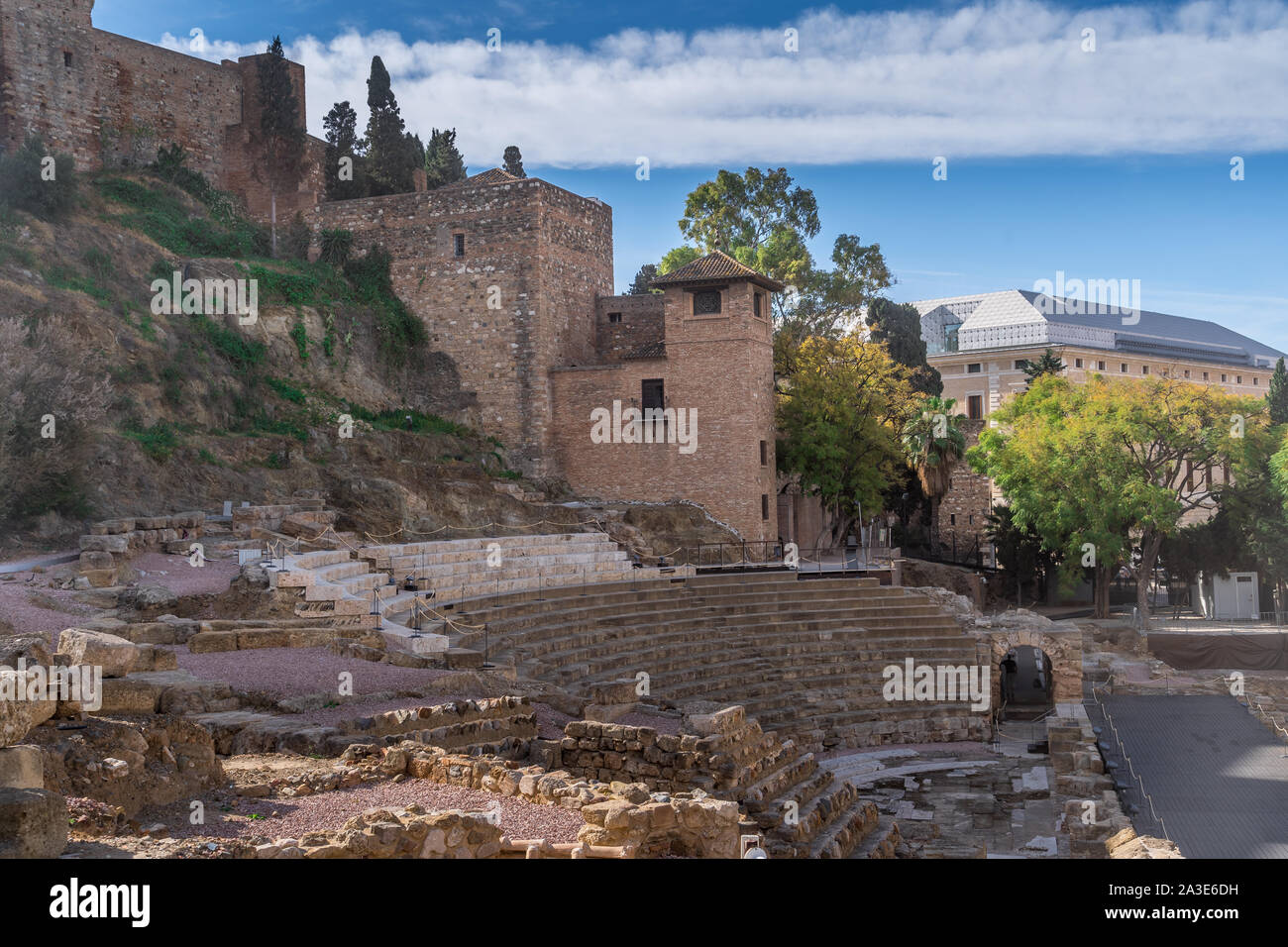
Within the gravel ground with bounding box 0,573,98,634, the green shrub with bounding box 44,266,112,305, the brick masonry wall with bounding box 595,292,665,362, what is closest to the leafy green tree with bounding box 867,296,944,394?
the brick masonry wall with bounding box 595,292,665,362

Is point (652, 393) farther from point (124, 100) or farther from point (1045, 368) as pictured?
point (1045, 368)

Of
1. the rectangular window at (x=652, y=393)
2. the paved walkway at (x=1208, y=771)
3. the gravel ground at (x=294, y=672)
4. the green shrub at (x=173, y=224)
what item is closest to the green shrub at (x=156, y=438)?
the green shrub at (x=173, y=224)

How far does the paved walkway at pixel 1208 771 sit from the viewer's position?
43.4 ft

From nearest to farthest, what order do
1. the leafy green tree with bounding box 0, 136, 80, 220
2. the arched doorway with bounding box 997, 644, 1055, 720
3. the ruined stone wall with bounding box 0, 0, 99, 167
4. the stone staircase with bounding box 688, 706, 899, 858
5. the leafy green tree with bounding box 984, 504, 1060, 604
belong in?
the stone staircase with bounding box 688, 706, 899, 858
the leafy green tree with bounding box 0, 136, 80, 220
the arched doorway with bounding box 997, 644, 1055, 720
the ruined stone wall with bounding box 0, 0, 99, 167
the leafy green tree with bounding box 984, 504, 1060, 604

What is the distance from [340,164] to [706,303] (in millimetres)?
14871

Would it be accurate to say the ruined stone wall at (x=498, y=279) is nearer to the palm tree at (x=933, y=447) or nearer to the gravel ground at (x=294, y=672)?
the palm tree at (x=933, y=447)

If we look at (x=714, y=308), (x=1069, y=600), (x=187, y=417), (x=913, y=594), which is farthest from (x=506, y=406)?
(x=1069, y=600)

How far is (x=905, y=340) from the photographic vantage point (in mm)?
52500

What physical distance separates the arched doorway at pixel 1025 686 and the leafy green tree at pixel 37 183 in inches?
1004

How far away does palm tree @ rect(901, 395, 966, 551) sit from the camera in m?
40.3

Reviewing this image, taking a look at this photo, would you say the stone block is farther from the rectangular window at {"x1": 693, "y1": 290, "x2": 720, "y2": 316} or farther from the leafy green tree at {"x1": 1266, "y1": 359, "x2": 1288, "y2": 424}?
the leafy green tree at {"x1": 1266, "y1": 359, "x2": 1288, "y2": 424}

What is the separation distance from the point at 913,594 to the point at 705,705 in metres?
13.1

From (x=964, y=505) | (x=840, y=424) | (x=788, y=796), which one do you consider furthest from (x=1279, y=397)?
(x=788, y=796)

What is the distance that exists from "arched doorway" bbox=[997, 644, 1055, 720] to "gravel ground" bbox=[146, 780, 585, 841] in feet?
65.8
